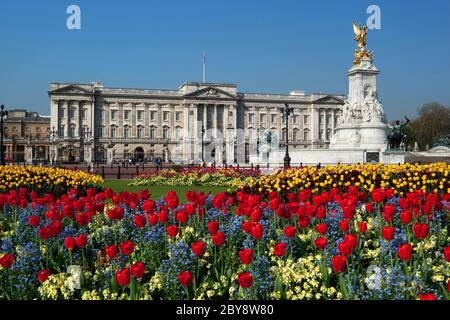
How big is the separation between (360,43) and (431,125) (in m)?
60.4

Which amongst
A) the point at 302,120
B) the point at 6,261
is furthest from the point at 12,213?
the point at 302,120

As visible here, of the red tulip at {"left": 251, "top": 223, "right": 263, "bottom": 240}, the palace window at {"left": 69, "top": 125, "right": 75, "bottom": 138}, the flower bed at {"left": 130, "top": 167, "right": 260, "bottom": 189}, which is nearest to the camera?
the red tulip at {"left": 251, "top": 223, "right": 263, "bottom": 240}

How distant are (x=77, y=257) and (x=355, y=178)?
870 centimetres

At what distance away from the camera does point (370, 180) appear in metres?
11.9

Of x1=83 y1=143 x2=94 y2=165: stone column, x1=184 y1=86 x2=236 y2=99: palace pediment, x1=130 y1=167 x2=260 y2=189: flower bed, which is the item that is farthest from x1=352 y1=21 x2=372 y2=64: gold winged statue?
x1=184 y1=86 x2=236 y2=99: palace pediment

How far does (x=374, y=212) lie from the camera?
7812 millimetres

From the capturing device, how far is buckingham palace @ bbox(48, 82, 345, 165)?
89.8 meters

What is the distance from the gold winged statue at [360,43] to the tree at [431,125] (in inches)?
2323

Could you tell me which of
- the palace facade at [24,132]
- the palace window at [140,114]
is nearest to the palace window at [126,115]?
the palace window at [140,114]

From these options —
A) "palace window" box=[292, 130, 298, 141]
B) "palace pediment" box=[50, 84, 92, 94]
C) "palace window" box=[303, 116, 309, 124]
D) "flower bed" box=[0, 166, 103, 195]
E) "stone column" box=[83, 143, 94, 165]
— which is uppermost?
"palace pediment" box=[50, 84, 92, 94]

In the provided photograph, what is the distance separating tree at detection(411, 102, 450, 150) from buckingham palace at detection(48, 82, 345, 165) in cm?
1613

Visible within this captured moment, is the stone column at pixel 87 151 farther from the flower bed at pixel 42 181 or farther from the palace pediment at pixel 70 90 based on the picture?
the flower bed at pixel 42 181

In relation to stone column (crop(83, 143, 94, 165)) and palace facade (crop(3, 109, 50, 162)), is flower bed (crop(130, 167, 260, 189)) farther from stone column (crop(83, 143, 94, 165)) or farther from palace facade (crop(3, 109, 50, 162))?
palace facade (crop(3, 109, 50, 162))

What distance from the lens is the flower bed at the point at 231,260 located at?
4188 mm
